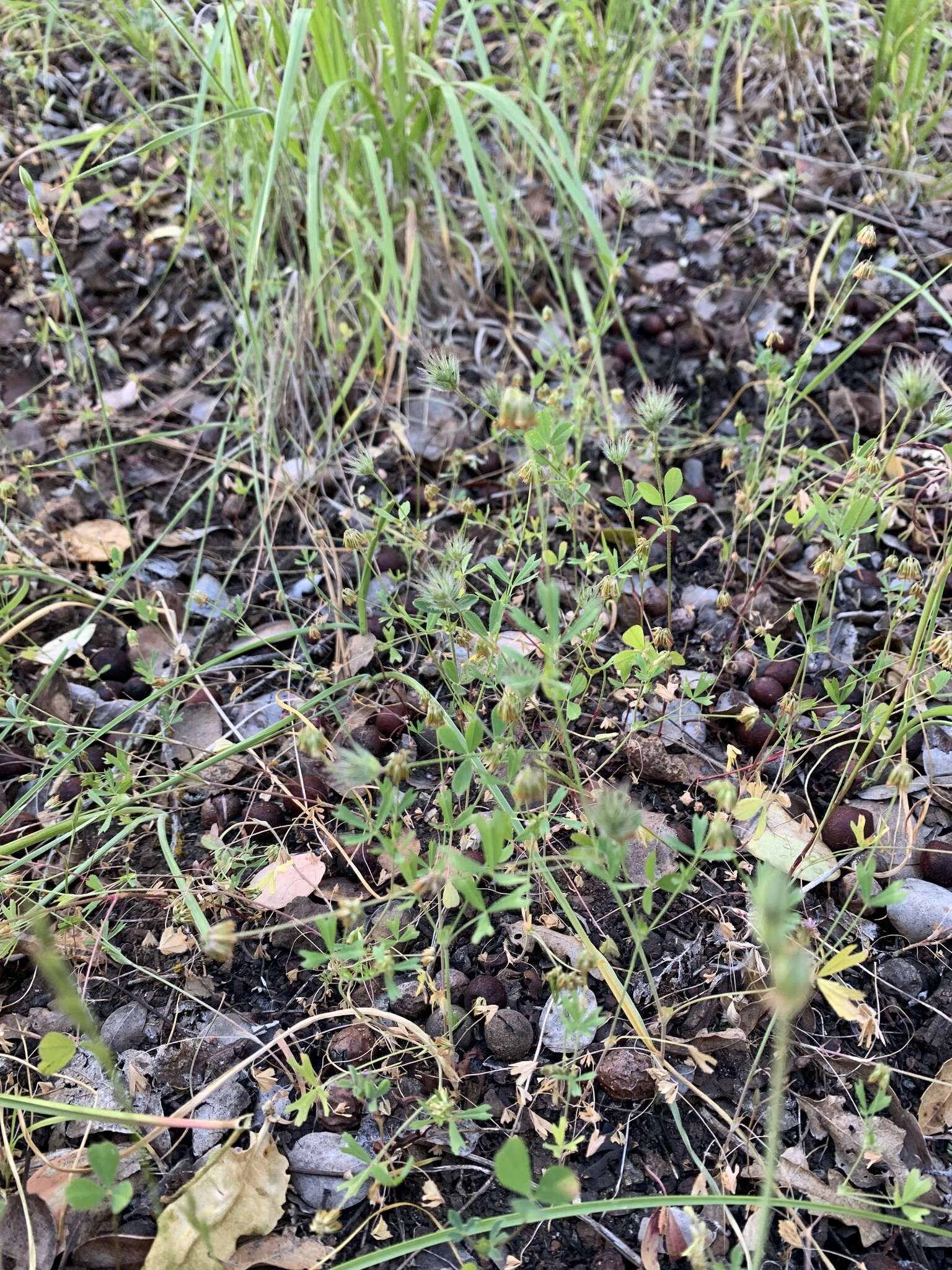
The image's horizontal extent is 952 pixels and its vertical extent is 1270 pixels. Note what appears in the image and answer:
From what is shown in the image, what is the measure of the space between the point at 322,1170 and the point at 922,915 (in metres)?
0.92

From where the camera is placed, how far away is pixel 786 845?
4.97 feet

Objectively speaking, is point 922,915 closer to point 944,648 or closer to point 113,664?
point 944,648

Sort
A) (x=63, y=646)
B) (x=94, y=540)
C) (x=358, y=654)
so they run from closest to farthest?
(x=358, y=654) < (x=63, y=646) < (x=94, y=540)

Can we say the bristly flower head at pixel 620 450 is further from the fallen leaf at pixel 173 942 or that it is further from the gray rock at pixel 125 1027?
the gray rock at pixel 125 1027

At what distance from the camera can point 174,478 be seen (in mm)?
2279

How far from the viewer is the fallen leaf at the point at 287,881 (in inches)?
58.2

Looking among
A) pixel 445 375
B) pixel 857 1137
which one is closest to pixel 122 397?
pixel 445 375

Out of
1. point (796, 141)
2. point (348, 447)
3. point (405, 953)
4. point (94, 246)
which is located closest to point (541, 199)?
point (796, 141)

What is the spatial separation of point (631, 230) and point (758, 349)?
0.60 meters

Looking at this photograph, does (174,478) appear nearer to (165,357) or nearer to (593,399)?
(165,357)

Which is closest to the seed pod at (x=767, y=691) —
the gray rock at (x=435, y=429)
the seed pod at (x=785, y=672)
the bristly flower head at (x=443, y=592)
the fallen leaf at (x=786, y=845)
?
the seed pod at (x=785, y=672)

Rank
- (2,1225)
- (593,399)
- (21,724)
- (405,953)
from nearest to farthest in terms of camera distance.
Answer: (2,1225) < (405,953) < (21,724) < (593,399)

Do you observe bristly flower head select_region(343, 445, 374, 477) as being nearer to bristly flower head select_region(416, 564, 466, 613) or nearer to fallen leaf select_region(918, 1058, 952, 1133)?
bristly flower head select_region(416, 564, 466, 613)

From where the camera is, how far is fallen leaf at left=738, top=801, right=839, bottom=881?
4.84 feet
